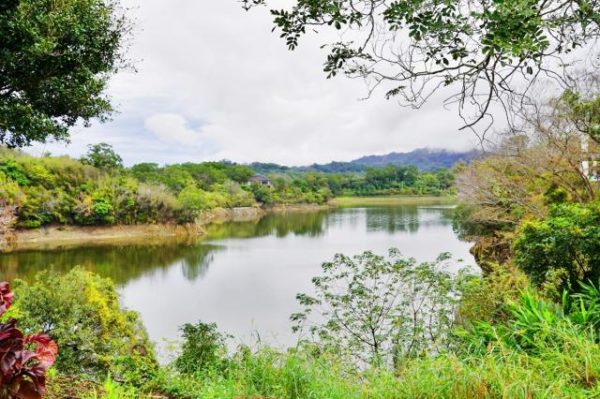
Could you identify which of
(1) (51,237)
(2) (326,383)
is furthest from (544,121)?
(1) (51,237)

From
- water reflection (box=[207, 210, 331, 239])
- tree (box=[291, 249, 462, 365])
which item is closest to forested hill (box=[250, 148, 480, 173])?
water reflection (box=[207, 210, 331, 239])

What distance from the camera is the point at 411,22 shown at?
71.1 inches

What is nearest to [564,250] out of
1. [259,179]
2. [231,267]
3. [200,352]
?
[200,352]

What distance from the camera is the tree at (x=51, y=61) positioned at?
3.49 m

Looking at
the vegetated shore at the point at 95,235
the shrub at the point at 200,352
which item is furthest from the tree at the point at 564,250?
the vegetated shore at the point at 95,235

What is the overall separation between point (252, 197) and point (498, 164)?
35492 mm

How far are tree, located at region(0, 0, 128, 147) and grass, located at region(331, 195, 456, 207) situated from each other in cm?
5204

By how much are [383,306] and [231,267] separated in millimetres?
11524

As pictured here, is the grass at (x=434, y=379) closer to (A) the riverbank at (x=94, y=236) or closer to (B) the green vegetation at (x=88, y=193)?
(B) the green vegetation at (x=88, y=193)

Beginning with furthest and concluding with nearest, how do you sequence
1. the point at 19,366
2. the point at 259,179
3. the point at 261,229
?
1. the point at 259,179
2. the point at 261,229
3. the point at 19,366

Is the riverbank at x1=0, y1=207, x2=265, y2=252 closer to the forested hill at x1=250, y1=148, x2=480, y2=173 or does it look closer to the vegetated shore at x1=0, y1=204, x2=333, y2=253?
the vegetated shore at x1=0, y1=204, x2=333, y2=253

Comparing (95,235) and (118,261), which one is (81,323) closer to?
(118,261)

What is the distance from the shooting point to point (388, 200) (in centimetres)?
5966

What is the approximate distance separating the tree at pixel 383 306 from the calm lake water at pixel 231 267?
3.10 feet
